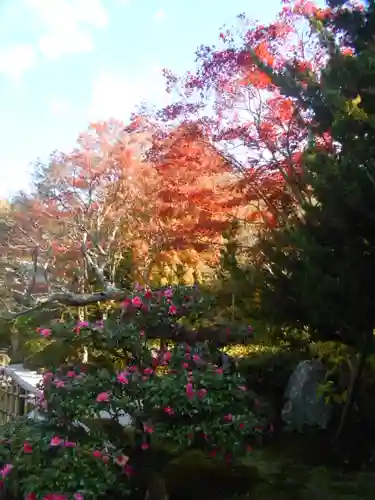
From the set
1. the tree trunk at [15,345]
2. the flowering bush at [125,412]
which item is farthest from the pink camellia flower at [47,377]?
the tree trunk at [15,345]

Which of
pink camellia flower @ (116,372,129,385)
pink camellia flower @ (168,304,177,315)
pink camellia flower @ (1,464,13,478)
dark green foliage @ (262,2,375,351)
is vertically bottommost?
pink camellia flower @ (1,464,13,478)

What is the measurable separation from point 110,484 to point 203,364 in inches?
36.7

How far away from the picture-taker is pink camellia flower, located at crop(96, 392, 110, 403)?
9.84 feet

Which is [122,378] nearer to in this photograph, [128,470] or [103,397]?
[103,397]

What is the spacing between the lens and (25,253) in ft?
37.0

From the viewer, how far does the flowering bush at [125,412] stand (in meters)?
2.84

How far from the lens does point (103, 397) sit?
3006 mm

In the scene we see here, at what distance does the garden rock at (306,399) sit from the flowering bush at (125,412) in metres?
1.88

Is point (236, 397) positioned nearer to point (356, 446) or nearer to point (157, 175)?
point (356, 446)

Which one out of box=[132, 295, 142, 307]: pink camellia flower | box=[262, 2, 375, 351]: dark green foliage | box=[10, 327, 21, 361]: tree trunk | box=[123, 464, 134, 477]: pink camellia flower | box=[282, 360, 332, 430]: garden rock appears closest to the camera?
box=[123, 464, 134, 477]: pink camellia flower

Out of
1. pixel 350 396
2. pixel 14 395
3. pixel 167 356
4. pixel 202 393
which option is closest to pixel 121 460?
pixel 202 393

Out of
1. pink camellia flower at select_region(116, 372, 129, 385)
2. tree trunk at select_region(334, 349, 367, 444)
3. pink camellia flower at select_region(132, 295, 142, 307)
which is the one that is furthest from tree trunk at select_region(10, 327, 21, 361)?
pink camellia flower at select_region(116, 372, 129, 385)

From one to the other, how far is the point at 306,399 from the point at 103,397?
3.09 metres

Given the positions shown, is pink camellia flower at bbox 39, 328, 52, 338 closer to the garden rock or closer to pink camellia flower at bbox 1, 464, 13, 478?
pink camellia flower at bbox 1, 464, 13, 478
